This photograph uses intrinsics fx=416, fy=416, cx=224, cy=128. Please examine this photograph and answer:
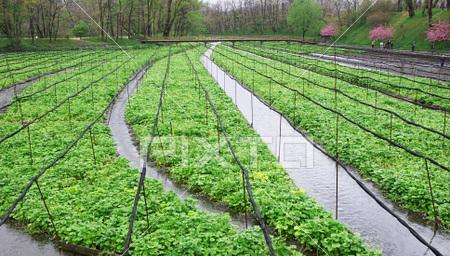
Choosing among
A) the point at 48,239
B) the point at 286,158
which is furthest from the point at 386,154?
the point at 48,239

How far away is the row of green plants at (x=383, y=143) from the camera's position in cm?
1099

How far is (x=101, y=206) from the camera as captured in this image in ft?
33.3

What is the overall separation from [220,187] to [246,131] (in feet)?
18.3

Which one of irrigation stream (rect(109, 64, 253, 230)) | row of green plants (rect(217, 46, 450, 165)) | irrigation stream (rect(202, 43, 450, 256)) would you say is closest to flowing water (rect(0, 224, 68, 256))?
irrigation stream (rect(109, 64, 253, 230))

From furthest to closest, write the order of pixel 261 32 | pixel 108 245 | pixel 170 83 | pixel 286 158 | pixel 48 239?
pixel 261 32
pixel 170 83
pixel 286 158
pixel 48 239
pixel 108 245

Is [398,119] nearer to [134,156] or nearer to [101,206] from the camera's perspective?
[134,156]

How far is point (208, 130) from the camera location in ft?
55.3

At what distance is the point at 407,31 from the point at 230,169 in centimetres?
5933

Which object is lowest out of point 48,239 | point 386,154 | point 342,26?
point 48,239

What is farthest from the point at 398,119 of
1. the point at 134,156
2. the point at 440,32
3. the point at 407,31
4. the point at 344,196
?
the point at 407,31

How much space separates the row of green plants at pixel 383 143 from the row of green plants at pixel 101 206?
15.7 feet

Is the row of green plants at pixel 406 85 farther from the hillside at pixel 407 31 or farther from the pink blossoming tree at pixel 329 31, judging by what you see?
the pink blossoming tree at pixel 329 31

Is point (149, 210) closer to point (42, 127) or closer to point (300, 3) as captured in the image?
point (42, 127)

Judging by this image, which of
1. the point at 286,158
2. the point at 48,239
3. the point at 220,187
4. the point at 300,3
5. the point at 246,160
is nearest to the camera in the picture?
the point at 48,239
